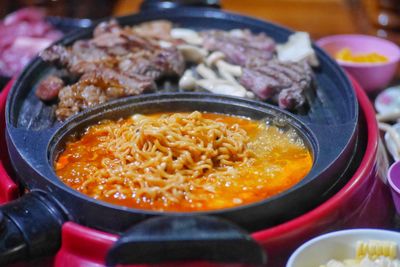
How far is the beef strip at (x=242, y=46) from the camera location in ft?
10.9

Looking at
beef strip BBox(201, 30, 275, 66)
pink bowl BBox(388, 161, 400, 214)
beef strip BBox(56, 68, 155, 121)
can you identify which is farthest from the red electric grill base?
beef strip BBox(201, 30, 275, 66)

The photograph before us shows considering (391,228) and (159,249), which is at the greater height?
(159,249)

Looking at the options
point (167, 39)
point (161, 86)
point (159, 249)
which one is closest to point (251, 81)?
point (161, 86)

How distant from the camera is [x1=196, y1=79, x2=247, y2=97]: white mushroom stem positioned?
295cm

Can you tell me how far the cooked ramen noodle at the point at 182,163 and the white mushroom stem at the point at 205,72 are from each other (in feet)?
1.97

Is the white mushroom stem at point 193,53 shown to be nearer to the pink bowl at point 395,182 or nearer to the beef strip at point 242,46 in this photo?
the beef strip at point 242,46

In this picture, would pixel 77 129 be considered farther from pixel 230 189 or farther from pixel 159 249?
pixel 159 249

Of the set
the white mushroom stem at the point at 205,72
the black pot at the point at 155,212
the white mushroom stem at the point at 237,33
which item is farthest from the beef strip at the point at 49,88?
the white mushroom stem at the point at 237,33

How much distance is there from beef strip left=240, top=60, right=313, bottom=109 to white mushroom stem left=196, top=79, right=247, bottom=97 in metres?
0.06

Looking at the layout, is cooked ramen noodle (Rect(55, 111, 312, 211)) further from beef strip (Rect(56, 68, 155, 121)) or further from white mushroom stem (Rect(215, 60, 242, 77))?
white mushroom stem (Rect(215, 60, 242, 77))

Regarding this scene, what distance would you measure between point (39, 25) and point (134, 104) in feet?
5.65

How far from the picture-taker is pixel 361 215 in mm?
2252

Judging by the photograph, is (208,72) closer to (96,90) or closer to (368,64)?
(96,90)

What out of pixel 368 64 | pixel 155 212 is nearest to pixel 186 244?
pixel 155 212
